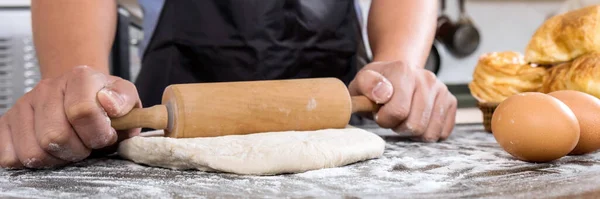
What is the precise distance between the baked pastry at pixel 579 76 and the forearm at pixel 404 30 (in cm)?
25

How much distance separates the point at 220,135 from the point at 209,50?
411 mm

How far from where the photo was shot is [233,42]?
1.31m

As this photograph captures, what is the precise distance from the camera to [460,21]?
2.71 metres

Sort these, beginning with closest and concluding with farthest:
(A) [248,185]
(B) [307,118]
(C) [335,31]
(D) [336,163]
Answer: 1. (A) [248,185]
2. (D) [336,163]
3. (B) [307,118]
4. (C) [335,31]

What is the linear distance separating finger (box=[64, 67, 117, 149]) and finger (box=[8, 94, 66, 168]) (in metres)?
0.05

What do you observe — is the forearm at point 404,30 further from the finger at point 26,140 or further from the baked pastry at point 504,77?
the finger at point 26,140

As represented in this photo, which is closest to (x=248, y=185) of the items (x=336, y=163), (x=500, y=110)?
(x=336, y=163)

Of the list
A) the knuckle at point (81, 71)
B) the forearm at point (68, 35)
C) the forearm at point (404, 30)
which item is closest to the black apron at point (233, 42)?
the forearm at point (404, 30)

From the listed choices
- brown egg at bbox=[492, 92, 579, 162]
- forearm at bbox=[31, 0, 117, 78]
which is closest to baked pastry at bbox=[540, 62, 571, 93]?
brown egg at bbox=[492, 92, 579, 162]

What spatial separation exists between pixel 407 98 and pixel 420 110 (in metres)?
0.04

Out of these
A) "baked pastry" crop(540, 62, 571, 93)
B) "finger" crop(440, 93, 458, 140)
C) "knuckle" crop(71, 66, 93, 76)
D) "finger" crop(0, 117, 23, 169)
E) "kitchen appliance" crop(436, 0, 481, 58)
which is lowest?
"kitchen appliance" crop(436, 0, 481, 58)

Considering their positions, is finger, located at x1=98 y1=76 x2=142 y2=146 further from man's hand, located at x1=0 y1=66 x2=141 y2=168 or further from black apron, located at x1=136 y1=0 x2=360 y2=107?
black apron, located at x1=136 y1=0 x2=360 y2=107

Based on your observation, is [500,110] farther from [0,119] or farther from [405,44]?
[0,119]

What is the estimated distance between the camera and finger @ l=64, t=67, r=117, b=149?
32.0 inches
